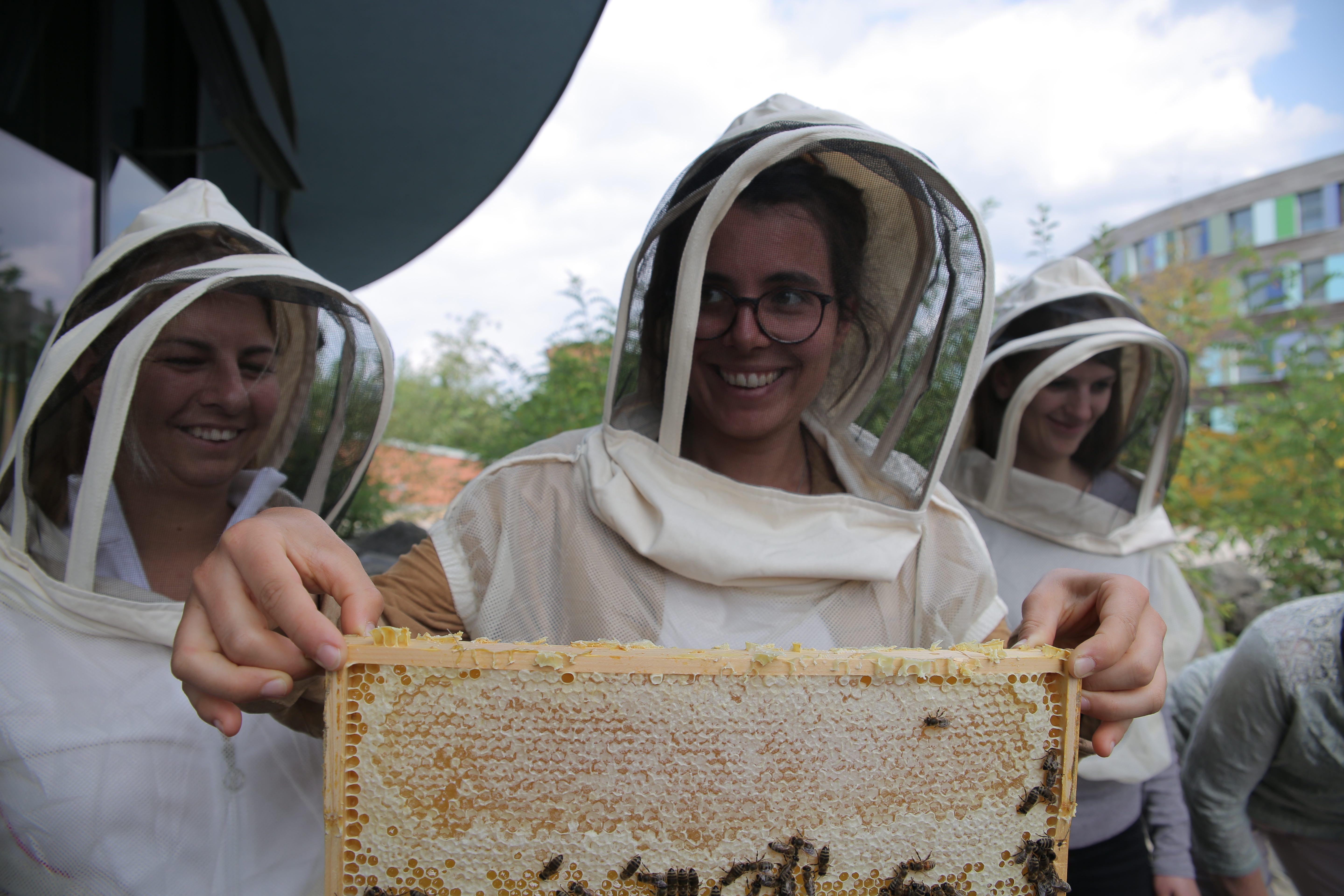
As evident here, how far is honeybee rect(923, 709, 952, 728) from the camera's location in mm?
1144

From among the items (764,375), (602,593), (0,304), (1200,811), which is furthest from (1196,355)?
(0,304)

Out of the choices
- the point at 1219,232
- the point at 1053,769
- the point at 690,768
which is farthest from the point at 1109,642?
the point at 1219,232

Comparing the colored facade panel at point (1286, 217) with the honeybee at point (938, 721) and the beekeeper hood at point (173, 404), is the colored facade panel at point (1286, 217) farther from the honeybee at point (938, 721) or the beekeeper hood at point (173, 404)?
the beekeeper hood at point (173, 404)

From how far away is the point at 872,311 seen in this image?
1.65m

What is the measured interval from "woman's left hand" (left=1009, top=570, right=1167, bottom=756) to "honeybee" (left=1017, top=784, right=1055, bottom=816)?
11 cm

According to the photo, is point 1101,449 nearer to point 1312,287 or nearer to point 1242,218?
point 1312,287

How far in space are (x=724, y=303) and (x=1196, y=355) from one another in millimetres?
5225

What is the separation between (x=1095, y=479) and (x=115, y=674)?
3116 millimetres

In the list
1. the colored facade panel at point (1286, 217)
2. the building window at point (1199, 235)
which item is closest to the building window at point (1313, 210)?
the colored facade panel at point (1286, 217)

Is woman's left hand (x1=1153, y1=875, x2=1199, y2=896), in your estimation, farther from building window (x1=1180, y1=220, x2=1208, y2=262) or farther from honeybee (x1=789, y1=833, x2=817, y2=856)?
building window (x1=1180, y1=220, x2=1208, y2=262)

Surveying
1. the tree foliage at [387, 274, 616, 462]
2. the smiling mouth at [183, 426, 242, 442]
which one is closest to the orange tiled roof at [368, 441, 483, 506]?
the tree foliage at [387, 274, 616, 462]


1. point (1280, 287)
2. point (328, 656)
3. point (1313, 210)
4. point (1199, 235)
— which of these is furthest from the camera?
point (1199, 235)

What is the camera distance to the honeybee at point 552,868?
1.10 meters

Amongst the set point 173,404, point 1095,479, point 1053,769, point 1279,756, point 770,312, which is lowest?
point 1279,756
